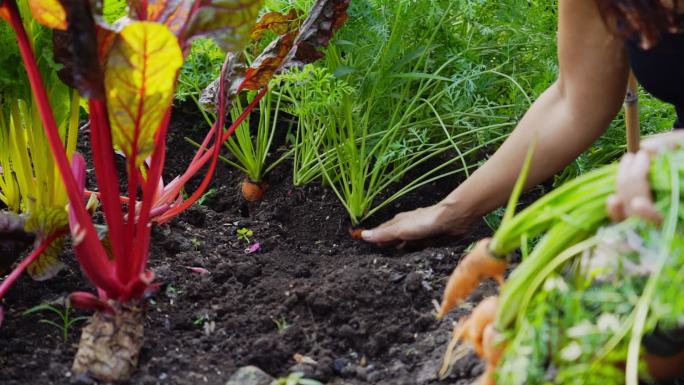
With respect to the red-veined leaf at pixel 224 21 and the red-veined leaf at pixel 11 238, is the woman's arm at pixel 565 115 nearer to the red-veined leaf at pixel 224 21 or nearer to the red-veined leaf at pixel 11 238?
the red-veined leaf at pixel 224 21

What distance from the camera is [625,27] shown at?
155 centimetres

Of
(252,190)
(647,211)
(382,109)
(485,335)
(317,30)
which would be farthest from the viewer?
(252,190)

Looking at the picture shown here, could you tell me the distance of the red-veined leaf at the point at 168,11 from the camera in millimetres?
1675

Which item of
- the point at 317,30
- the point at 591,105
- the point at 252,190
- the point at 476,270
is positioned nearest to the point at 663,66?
the point at 591,105

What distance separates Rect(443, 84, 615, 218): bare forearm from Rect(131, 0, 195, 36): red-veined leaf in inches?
31.2

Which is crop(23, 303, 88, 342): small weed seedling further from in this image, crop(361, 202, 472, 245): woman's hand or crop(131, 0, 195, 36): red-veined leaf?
crop(361, 202, 472, 245): woman's hand

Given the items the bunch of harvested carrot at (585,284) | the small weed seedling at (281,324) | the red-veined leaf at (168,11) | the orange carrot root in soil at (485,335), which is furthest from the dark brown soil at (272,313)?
the red-veined leaf at (168,11)

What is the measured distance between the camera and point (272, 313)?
1927mm

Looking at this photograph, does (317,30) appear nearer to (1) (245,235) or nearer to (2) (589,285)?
(1) (245,235)

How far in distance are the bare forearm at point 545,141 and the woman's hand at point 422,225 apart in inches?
5.0

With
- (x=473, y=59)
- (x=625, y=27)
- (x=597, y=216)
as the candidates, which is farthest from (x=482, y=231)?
(x=597, y=216)

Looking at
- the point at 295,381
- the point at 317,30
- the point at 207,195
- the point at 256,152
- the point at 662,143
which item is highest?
the point at 662,143

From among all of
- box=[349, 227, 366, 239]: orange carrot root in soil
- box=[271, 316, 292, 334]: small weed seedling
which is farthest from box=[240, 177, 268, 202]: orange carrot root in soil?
box=[271, 316, 292, 334]: small weed seedling

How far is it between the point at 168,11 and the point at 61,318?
2.26ft
